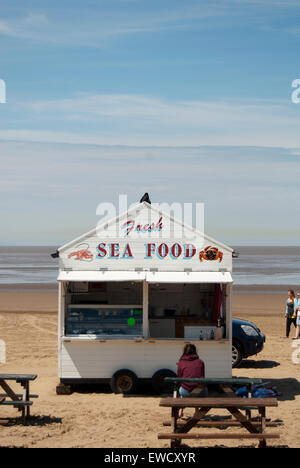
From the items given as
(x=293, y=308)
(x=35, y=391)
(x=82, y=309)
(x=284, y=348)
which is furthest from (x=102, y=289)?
(x=293, y=308)

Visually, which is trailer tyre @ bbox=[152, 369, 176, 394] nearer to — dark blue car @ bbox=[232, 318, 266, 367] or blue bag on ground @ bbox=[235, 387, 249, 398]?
blue bag on ground @ bbox=[235, 387, 249, 398]

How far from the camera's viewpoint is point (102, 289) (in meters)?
15.2

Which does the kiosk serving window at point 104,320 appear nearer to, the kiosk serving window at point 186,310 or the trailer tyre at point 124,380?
the trailer tyre at point 124,380

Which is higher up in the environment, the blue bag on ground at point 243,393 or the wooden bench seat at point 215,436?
the blue bag on ground at point 243,393

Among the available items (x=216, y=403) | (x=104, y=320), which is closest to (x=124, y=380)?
(x=104, y=320)

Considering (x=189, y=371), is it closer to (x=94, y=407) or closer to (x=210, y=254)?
(x=94, y=407)

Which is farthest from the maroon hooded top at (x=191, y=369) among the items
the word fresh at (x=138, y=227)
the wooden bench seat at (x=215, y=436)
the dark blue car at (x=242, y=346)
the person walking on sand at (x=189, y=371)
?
the dark blue car at (x=242, y=346)

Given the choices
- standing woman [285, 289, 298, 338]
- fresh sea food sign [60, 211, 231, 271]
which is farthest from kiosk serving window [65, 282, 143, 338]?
standing woman [285, 289, 298, 338]

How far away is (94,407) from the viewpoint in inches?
476

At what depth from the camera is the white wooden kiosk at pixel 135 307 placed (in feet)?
43.5

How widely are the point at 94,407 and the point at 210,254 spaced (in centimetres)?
356

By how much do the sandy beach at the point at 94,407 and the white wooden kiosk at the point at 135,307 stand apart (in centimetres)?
56
